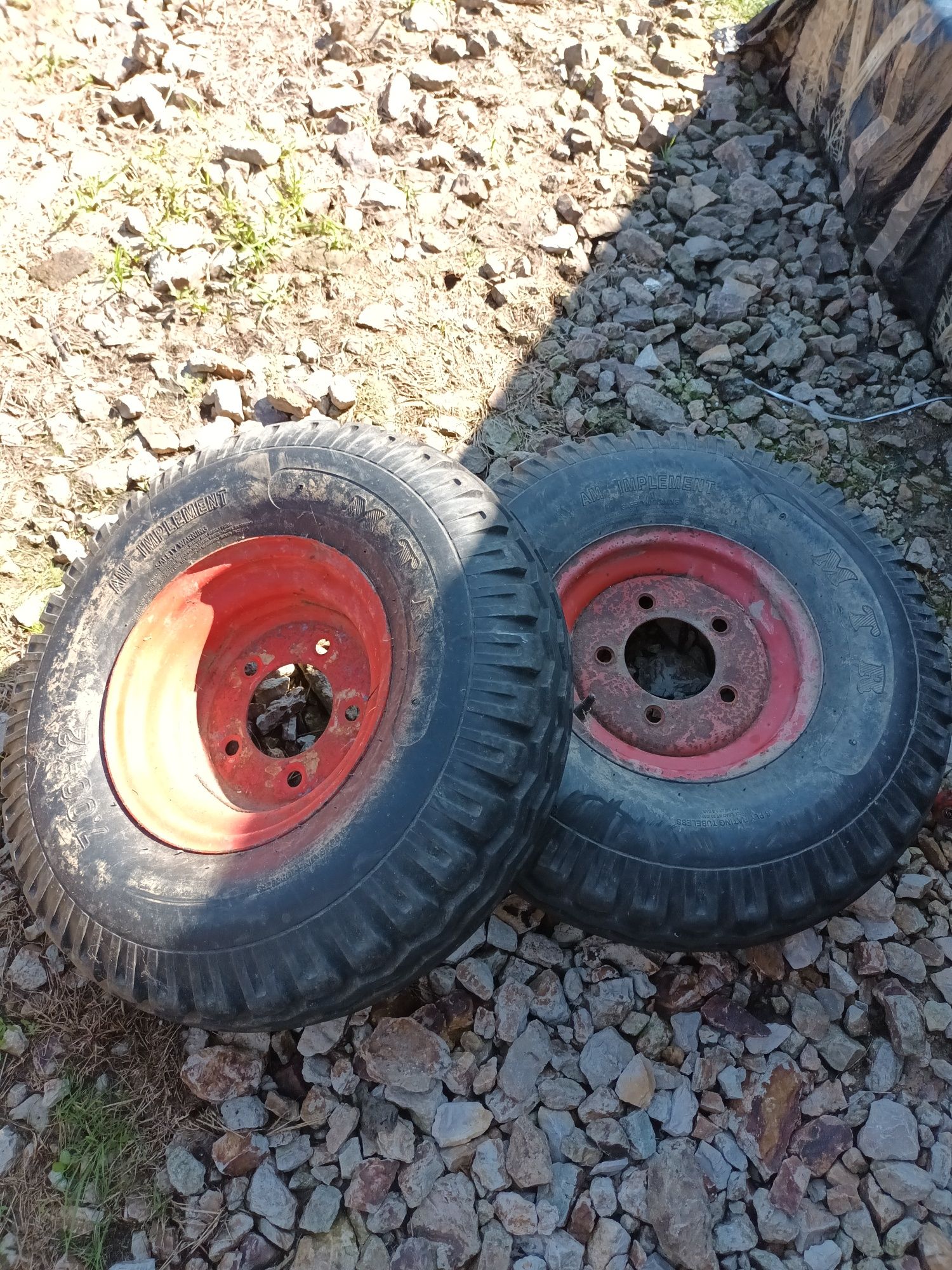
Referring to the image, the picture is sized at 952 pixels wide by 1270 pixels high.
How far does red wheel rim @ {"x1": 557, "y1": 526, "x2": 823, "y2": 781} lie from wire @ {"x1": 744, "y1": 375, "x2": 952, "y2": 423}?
1.29 metres

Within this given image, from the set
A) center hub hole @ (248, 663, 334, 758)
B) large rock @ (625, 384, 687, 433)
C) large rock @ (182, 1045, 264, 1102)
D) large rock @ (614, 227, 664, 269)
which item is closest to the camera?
large rock @ (182, 1045, 264, 1102)

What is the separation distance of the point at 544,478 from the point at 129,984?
73.7 inches

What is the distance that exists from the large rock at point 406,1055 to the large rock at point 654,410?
2432 mm

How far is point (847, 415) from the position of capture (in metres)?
3.77

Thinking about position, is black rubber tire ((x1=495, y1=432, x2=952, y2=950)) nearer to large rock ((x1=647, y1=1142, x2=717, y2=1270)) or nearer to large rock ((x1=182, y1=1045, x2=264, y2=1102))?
large rock ((x1=647, y1=1142, x2=717, y2=1270))

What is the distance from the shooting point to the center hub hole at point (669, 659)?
296 cm

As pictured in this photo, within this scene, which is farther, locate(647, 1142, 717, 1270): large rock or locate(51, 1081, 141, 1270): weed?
locate(51, 1081, 141, 1270): weed

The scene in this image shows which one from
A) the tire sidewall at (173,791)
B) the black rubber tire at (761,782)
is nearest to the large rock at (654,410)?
the black rubber tire at (761,782)

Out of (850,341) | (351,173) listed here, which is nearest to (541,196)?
(351,173)

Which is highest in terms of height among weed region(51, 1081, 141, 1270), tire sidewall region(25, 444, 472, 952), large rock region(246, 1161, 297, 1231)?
tire sidewall region(25, 444, 472, 952)

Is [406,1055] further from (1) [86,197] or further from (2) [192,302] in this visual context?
(1) [86,197]

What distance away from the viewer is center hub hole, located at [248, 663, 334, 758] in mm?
2855

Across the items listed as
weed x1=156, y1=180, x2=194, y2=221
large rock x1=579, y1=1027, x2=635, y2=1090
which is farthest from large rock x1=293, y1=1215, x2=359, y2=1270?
weed x1=156, y1=180, x2=194, y2=221

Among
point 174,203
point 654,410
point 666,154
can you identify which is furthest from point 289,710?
point 666,154
